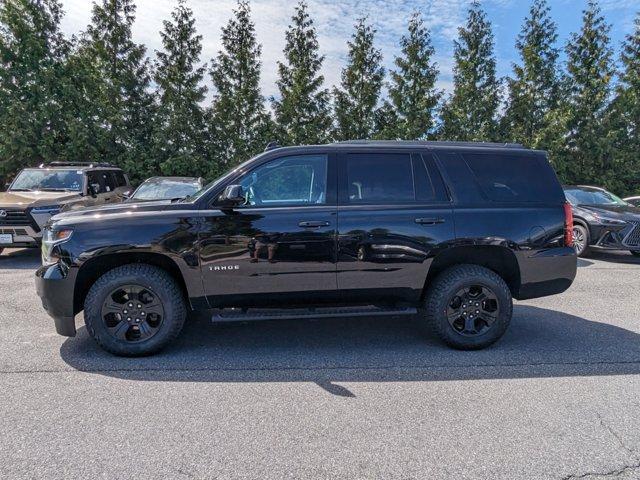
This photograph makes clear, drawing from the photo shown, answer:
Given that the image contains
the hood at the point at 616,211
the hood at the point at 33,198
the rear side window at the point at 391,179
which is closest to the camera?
the rear side window at the point at 391,179

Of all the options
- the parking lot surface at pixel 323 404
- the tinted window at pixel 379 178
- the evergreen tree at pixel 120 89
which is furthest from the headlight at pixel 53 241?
the evergreen tree at pixel 120 89

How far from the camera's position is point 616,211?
9.16m

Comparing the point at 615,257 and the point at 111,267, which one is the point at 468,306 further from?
the point at 615,257

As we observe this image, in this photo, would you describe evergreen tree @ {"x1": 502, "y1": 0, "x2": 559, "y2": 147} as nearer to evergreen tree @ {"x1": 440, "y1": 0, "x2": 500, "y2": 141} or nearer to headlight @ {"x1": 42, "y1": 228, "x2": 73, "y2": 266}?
evergreen tree @ {"x1": 440, "y1": 0, "x2": 500, "y2": 141}

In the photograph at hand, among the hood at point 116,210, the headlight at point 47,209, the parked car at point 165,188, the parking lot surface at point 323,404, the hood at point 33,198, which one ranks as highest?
the parked car at point 165,188

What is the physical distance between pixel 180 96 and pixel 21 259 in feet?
29.6

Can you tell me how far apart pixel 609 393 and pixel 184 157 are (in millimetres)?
14753

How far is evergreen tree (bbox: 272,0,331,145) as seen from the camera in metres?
16.4

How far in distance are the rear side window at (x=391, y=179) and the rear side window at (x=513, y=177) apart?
471 millimetres

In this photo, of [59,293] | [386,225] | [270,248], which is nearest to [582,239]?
[386,225]

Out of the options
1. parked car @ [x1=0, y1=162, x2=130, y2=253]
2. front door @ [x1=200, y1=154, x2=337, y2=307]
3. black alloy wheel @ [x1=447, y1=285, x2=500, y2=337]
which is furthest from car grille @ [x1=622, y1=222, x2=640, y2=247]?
parked car @ [x1=0, y1=162, x2=130, y2=253]

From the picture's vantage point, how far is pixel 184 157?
15.6 meters

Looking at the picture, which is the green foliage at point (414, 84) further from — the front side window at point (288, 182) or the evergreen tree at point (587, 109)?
the front side window at point (288, 182)

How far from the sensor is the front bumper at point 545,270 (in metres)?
4.32
